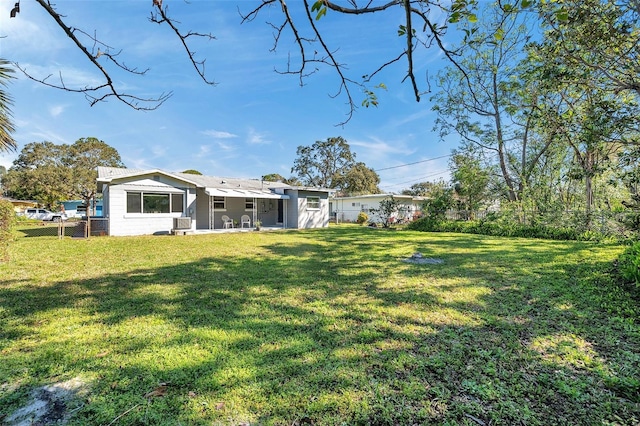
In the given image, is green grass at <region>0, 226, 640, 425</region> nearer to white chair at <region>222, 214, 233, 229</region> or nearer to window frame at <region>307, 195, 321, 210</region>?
white chair at <region>222, 214, 233, 229</region>

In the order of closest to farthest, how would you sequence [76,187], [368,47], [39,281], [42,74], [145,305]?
[42,74]
[368,47]
[145,305]
[39,281]
[76,187]

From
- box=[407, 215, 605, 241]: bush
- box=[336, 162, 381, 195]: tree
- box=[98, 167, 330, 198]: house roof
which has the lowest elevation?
box=[407, 215, 605, 241]: bush

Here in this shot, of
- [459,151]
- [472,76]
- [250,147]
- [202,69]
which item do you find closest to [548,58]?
[202,69]

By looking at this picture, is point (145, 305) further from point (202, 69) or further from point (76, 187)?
point (76, 187)

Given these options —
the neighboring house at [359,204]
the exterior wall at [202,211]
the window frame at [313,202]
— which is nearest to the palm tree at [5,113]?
the exterior wall at [202,211]

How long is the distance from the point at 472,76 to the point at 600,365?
54.5ft

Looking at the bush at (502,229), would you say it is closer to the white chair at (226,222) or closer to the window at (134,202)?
the white chair at (226,222)

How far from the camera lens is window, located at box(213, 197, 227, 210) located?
17264 millimetres

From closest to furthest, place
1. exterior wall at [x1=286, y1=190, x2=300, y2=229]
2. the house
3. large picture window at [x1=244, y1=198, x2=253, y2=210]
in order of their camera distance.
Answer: the house < exterior wall at [x1=286, y1=190, x2=300, y2=229] < large picture window at [x1=244, y1=198, x2=253, y2=210]

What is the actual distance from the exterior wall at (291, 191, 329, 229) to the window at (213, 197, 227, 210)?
14.9ft

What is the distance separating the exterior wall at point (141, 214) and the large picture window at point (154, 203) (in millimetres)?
173

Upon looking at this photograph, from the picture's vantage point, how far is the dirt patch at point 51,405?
6.30 feet

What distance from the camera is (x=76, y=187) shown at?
2847 cm

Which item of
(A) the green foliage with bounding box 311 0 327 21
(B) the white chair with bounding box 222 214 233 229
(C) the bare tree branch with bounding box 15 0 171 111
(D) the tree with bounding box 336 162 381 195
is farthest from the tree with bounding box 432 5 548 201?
(D) the tree with bounding box 336 162 381 195
